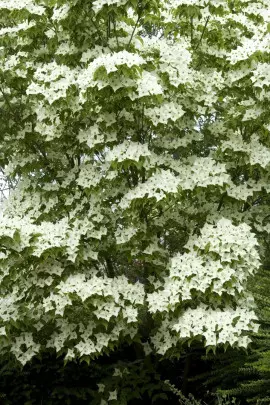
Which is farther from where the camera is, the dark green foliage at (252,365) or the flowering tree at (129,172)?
the flowering tree at (129,172)

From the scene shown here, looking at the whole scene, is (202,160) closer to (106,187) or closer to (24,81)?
(106,187)

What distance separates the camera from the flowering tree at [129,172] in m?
4.47

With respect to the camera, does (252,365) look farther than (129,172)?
No

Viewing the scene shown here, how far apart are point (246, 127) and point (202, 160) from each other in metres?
0.58

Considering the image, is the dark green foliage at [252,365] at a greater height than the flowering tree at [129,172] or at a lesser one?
lesser

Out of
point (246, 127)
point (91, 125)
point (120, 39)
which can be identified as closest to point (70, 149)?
point (91, 125)

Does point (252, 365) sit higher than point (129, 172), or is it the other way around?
point (129, 172)

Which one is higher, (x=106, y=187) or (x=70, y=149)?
(x=70, y=149)

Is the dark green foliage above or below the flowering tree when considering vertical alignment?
below

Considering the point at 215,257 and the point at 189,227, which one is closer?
the point at 215,257

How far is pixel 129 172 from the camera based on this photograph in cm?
522

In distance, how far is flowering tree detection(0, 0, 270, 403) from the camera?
14.7 feet

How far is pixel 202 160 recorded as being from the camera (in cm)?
Answer: 480

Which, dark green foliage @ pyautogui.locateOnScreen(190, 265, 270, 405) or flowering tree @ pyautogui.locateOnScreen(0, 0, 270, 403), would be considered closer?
dark green foliage @ pyautogui.locateOnScreen(190, 265, 270, 405)
